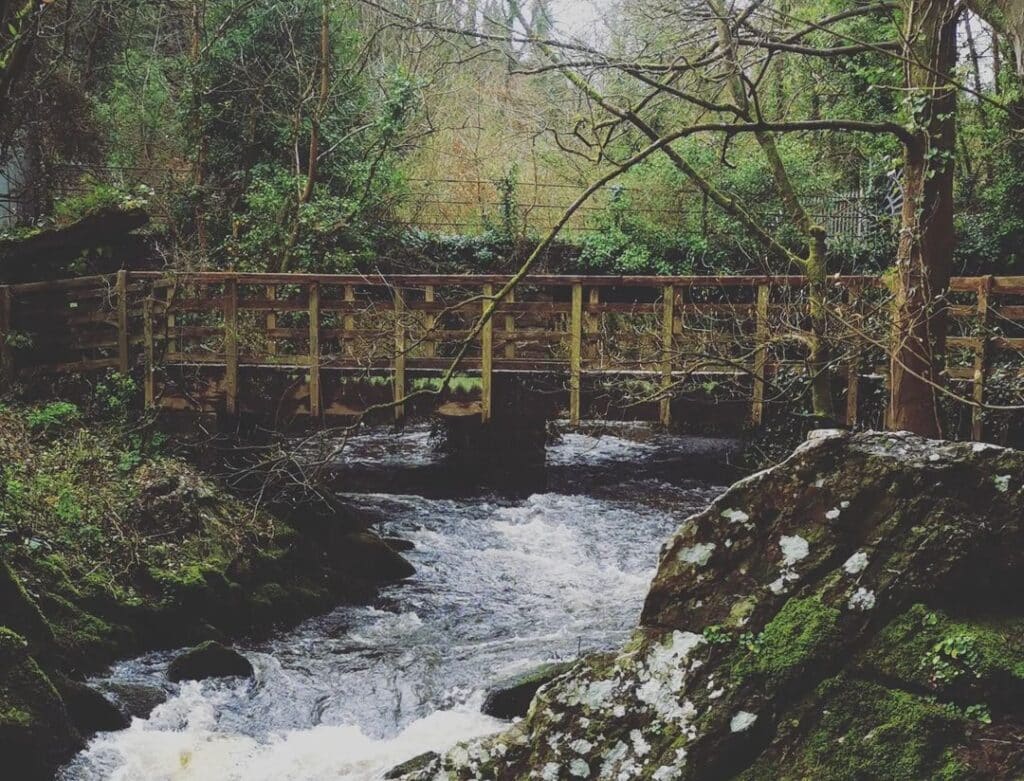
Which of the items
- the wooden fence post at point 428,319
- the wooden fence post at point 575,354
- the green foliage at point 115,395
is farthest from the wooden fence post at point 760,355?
the green foliage at point 115,395

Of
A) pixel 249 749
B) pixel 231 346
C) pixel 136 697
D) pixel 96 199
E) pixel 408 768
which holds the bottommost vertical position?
pixel 249 749

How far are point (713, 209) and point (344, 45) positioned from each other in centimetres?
798

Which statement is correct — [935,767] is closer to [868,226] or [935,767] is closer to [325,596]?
[325,596]

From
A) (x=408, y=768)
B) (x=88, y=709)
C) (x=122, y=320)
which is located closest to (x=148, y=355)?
(x=122, y=320)

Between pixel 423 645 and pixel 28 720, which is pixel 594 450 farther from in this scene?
pixel 28 720

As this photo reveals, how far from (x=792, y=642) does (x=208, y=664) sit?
591 centimetres

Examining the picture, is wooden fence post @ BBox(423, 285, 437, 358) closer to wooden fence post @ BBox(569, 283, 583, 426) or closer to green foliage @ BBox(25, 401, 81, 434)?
wooden fence post @ BBox(569, 283, 583, 426)

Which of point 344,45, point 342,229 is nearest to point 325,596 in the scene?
point 342,229

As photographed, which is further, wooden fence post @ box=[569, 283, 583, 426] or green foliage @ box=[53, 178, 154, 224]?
green foliage @ box=[53, 178, 154, 224]

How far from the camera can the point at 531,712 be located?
3340 mm

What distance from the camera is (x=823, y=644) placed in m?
3.03

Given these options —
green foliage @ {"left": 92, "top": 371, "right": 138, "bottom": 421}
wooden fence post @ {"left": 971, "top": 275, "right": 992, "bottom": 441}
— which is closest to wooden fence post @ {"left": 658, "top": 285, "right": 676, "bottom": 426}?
wooden fence post @ {"left": 971, "top": 275, "right": 992, "bottom": 441}

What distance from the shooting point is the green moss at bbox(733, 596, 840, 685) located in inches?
119

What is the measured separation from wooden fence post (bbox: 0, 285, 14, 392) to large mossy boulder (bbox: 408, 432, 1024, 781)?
1037cm
